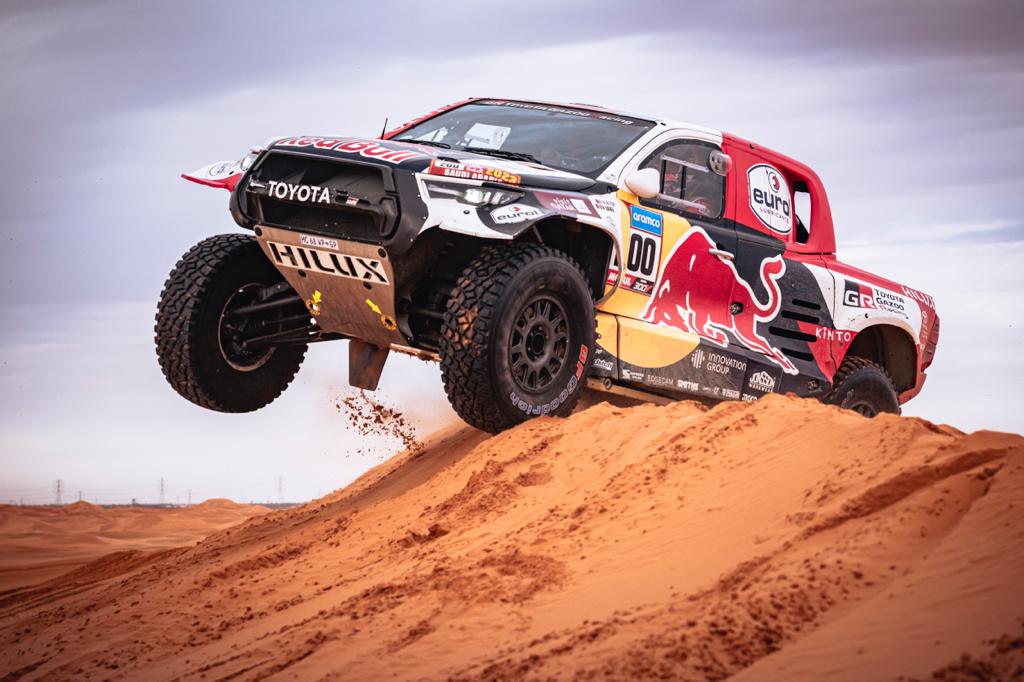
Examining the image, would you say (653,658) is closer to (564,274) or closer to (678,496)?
(678,496)

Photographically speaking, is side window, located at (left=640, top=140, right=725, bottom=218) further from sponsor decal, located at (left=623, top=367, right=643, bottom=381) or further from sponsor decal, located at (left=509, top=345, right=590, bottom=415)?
sponsor decal, located at (left=509, top=345, right=590, bottom=415)

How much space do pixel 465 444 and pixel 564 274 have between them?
209 centimetres

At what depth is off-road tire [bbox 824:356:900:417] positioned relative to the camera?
32.3 feet

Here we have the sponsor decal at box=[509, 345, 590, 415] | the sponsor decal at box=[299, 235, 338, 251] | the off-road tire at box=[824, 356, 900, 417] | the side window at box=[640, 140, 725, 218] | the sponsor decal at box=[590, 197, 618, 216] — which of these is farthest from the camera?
the off-road tire at box=[824, 356, 900, 417]

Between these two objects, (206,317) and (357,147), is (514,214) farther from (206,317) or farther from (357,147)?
(206,317)

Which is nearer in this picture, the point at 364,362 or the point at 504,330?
the point at 504,330

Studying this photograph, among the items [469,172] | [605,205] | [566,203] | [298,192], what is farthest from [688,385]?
[298,192]

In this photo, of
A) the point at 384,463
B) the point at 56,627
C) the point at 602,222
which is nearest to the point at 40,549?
the point at 384,463

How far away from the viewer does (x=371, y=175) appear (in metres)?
7.23

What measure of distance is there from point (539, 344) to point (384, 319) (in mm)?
853

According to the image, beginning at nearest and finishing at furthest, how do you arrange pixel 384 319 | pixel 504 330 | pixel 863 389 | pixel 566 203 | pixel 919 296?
pixel 504 330, pixel 384 319, pixel 566 203, pixel 863 389, pixel 919 296

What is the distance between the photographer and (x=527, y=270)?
23.6 feet

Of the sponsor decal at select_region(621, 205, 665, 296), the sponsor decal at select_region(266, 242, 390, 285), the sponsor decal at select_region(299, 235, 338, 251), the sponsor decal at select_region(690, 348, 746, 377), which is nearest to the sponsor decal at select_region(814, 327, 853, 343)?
the sponsor decal at select_region(690, 348, 746, 377)

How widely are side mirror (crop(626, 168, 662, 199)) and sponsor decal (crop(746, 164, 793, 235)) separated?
1527 millimetres
